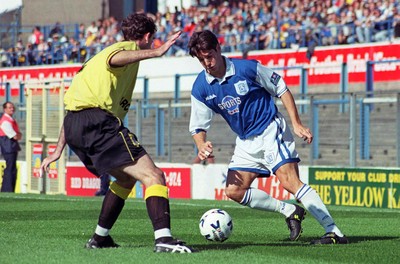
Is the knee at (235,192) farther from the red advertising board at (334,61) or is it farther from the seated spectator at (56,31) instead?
the seated spectator at (56,31)

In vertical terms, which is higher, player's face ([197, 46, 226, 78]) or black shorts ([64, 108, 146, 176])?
player's face ([197, 46, 226, 78])

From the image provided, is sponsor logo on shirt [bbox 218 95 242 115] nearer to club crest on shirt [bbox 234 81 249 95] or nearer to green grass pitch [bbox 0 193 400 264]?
club crest on shirt [bbox 234 81 249 95]

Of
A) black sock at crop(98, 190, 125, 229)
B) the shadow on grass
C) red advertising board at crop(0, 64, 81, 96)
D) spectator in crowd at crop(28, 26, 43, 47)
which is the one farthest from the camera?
spectator in crowd at crop(28, 26, 43, 47)

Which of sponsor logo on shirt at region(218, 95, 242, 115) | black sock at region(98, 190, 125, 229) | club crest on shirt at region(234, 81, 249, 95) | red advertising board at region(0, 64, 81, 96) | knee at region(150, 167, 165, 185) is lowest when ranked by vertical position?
black sock at region(98, 190, 125, 229)

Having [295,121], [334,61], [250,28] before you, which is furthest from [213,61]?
[250,28]

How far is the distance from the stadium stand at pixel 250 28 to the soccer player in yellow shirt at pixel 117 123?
56.1ft

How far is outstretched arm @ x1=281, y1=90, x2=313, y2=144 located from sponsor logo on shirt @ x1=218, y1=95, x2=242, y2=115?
0.44 meters

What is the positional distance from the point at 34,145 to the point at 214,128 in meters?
5.54

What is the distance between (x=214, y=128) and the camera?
76.8ft

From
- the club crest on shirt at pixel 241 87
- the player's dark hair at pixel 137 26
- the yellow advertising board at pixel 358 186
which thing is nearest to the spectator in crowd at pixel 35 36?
the yellow advertising board at pixel 358 186

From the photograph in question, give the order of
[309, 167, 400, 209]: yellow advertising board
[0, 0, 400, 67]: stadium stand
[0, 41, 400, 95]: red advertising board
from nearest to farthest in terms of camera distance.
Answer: [309, 167, 400, 209]: yellow advertising board → [0, 41, 400, 95]: red advertising board → [0, 0, 400, 67]: stadium stand

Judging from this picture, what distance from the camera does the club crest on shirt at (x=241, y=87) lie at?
10203mm

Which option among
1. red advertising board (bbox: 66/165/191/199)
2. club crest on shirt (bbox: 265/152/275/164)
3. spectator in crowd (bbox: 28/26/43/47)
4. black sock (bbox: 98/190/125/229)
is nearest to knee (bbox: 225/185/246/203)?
club crest on shirt (bbox: 265/152/275/164)

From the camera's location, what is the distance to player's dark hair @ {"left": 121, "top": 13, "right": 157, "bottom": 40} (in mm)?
9086
